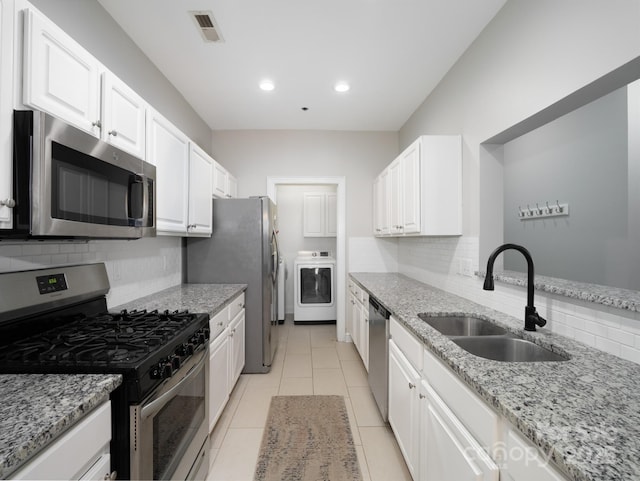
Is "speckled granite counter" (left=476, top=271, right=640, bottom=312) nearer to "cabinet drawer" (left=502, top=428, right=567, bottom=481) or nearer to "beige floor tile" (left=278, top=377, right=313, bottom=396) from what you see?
"cabinet drawer" (left=502, top=428, right=567, bottom=481)

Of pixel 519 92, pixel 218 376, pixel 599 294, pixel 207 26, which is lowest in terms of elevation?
pixel 218 376

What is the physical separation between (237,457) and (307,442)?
1.50 feet

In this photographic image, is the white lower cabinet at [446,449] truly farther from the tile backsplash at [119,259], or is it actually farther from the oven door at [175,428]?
the tile backsplash at [119,259]

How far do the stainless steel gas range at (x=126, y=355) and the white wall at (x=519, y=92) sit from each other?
5.85 feet

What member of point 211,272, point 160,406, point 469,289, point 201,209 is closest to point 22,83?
point 160,406

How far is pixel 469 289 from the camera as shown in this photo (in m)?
2.22

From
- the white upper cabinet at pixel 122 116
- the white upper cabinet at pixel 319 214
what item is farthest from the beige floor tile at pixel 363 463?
the white upper cabinet at pixel 319 214

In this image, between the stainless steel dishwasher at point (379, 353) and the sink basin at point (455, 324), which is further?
the stainless steel dishwasher at point (379, 353)

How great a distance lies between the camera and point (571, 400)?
0.83 metres

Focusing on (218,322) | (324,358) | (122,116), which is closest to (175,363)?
(218,322)

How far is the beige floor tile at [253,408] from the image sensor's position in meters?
2.23

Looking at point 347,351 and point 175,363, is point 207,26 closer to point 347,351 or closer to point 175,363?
point 175,363

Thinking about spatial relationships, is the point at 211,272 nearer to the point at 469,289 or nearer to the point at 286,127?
the point at 286,127

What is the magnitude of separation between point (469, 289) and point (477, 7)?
1856 millimetres
